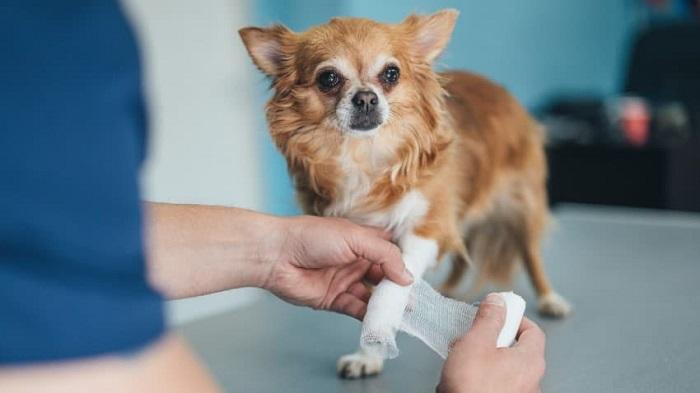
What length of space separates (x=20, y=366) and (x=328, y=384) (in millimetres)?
720

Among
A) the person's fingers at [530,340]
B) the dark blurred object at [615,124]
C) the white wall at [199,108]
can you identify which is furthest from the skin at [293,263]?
the dark blurred object at [615,124]

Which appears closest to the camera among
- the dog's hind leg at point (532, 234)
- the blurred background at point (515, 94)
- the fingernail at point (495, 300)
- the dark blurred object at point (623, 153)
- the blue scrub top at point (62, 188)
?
the blue scrub top at point (62, 188)

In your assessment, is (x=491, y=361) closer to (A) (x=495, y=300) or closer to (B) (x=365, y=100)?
(A) (x=495, y=300)

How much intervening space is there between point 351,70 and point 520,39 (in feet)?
3.97

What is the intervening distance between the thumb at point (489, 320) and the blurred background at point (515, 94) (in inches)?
20.6

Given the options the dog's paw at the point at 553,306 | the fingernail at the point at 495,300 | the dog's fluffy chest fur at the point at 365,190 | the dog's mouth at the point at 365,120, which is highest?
the dog's mouth at the point at 365,120

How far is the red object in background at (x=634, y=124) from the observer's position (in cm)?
252

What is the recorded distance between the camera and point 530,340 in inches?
34.3

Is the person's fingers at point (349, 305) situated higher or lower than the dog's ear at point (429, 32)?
lower

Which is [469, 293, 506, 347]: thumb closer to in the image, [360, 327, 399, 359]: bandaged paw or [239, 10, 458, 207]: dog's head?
[360, 327, 399, 359]: bandaged paw

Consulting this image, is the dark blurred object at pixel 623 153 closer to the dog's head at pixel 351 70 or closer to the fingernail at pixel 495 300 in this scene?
the dog's head at pixel 351 70

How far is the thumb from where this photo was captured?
0.83 m

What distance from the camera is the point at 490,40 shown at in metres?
1.82

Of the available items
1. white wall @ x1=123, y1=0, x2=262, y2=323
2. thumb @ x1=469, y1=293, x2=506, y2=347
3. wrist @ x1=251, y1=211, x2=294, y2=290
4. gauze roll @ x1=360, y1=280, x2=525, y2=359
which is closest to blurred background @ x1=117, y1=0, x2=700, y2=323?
white wall @ x1=123, y1=0, x2=262, y2=323
